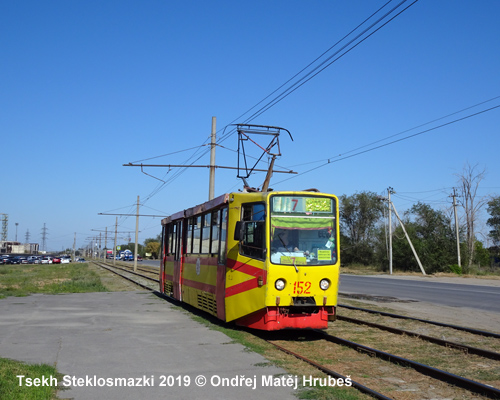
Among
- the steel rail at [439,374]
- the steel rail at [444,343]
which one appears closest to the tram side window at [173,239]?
the steel rail at [444,343]

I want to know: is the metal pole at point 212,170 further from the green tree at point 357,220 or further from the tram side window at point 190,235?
the green tree at point 357,220

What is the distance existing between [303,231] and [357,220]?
73119mm

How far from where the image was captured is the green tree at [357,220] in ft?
254

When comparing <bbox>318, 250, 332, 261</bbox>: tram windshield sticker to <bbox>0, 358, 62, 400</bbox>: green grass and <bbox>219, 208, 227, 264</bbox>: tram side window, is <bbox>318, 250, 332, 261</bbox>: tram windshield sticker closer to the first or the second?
<bbox>219, 208, 227, 264</bbox>: tram side window

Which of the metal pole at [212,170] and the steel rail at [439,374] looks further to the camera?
the metal pole at [212,170]

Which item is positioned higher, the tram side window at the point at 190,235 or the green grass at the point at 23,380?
the tram side window at the point at 190,235

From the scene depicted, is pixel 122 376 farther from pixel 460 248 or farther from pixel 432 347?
pixel 460 248

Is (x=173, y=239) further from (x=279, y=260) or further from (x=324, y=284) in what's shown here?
(x=324, y=284)

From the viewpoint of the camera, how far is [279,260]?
440 inches

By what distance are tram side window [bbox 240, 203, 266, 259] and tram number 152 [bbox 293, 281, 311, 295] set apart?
34.5 inches

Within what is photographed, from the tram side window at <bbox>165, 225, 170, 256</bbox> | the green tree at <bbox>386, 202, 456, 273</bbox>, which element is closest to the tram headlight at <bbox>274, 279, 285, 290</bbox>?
the tram side window at <bbox>165, 225, 170, 256</bbox>

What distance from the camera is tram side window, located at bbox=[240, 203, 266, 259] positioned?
37.4 feet

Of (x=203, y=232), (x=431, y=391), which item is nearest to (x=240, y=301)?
(x=203, y=232)

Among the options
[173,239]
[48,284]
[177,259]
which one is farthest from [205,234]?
[48,284]
